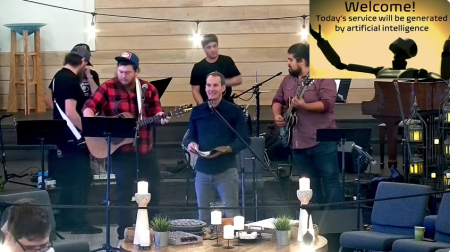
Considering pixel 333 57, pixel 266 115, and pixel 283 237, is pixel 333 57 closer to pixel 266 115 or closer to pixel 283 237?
pixel 283 237

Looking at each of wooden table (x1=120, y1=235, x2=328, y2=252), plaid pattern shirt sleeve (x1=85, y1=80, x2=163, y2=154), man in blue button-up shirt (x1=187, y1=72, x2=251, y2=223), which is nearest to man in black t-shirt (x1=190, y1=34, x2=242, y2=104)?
plaid pattern shirt sleeve (x1=85, y1=80, x2=163, y2=154)

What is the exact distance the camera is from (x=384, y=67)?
3.25 m

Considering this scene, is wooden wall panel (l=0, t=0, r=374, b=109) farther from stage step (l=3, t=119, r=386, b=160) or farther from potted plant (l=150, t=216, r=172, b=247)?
potted plant (l=150, t=216, r=172, b=247)

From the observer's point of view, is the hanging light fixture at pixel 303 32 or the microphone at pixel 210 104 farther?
the hanging light fixture at pixel 303 32

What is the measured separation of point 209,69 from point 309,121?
72.1 inches

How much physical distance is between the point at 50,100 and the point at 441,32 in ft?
17.0

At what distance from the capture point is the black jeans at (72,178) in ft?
23.8

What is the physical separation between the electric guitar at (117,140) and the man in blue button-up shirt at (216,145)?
148mm

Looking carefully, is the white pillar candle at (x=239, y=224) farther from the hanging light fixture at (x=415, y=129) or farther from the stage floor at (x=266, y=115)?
the stage floor at (x=266, y=115)

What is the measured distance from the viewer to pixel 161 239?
4957 millimetres

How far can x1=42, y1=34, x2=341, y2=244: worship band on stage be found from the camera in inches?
250

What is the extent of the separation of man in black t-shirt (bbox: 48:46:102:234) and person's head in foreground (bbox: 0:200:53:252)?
350 centimetres

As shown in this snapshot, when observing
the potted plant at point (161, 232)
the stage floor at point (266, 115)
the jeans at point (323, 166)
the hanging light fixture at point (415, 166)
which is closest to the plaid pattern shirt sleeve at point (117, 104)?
the jeans at point (323, 166)

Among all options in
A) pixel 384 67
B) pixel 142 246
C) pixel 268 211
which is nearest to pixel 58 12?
pixel 268 211
